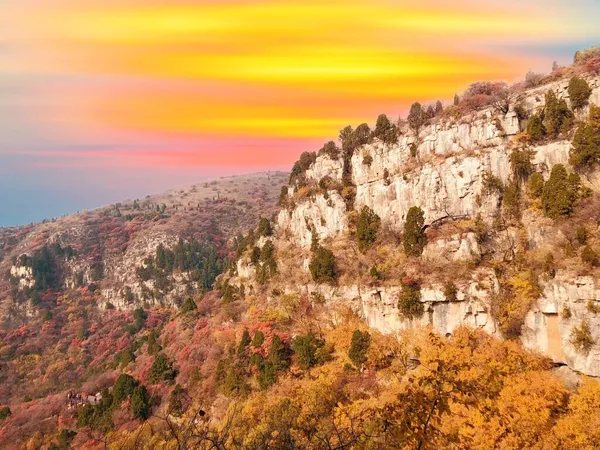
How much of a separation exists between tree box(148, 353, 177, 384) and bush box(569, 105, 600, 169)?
49280mm

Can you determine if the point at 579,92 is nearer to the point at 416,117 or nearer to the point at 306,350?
the point at 416,117

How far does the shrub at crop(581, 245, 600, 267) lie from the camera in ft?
96.9

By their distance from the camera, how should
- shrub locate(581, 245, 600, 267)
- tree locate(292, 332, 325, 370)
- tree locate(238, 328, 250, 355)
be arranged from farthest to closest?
tree locate(238, 328, 250, 355)
tree locate(292, 332, 325, 370)
shrub locate(581, 245, 600, 267)

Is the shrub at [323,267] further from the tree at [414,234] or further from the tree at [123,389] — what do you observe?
the tree at [123,389]

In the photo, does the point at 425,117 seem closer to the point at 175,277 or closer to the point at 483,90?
the point at 483,90

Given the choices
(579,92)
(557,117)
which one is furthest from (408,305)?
(579,92)

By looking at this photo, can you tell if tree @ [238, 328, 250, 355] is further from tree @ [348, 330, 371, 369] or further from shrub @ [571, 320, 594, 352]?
shrub @ [571, 320, 594, 352]

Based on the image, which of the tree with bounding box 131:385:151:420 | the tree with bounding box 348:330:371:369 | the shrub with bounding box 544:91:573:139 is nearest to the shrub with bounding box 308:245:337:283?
the tree with bounding box 348:330:371:369

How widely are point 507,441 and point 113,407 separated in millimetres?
42978

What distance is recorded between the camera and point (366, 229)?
47031 millimetres

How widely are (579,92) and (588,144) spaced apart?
657 centimetres

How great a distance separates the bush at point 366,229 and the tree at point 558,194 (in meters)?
17.1

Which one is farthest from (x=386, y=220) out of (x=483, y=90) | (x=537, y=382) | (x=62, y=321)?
(x=62, y=321)

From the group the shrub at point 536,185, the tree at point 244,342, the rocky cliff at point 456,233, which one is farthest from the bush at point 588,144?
the tree at point 244,342
